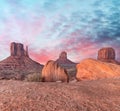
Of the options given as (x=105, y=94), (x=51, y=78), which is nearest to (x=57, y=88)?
(x=105, y=94)

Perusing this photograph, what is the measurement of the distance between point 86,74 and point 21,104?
35.2ft

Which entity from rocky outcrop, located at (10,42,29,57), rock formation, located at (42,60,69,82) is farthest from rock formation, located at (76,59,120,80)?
rocky outcrop, located at (10,42,29,57)

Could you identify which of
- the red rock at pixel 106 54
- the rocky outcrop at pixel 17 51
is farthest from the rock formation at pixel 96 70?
the rocky outcrop at pixel 17 51

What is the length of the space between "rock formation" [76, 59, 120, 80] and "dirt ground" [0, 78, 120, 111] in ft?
19.4

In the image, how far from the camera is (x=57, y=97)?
30.6 feet

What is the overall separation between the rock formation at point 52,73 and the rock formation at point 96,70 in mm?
1520

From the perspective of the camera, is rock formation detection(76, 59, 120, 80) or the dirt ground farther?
rock formation detection(76, 59, 120, 80)

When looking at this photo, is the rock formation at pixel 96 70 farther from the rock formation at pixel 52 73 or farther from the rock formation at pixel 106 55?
the rock formation at pixel 106 55

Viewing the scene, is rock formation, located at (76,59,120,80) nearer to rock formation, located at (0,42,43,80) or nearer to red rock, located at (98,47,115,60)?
red rock, located at (98,47,115,60)

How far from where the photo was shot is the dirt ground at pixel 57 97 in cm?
838

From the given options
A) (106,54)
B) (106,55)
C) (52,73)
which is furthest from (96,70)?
(106,54)

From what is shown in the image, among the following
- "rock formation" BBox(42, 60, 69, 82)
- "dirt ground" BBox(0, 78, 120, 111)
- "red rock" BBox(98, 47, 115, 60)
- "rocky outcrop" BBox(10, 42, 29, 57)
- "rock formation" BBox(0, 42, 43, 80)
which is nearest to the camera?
"dirt ground" BBox(0, 78, 120, 111)

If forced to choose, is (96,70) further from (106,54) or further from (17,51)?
(17,51)

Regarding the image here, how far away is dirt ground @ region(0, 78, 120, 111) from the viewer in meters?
8.38
